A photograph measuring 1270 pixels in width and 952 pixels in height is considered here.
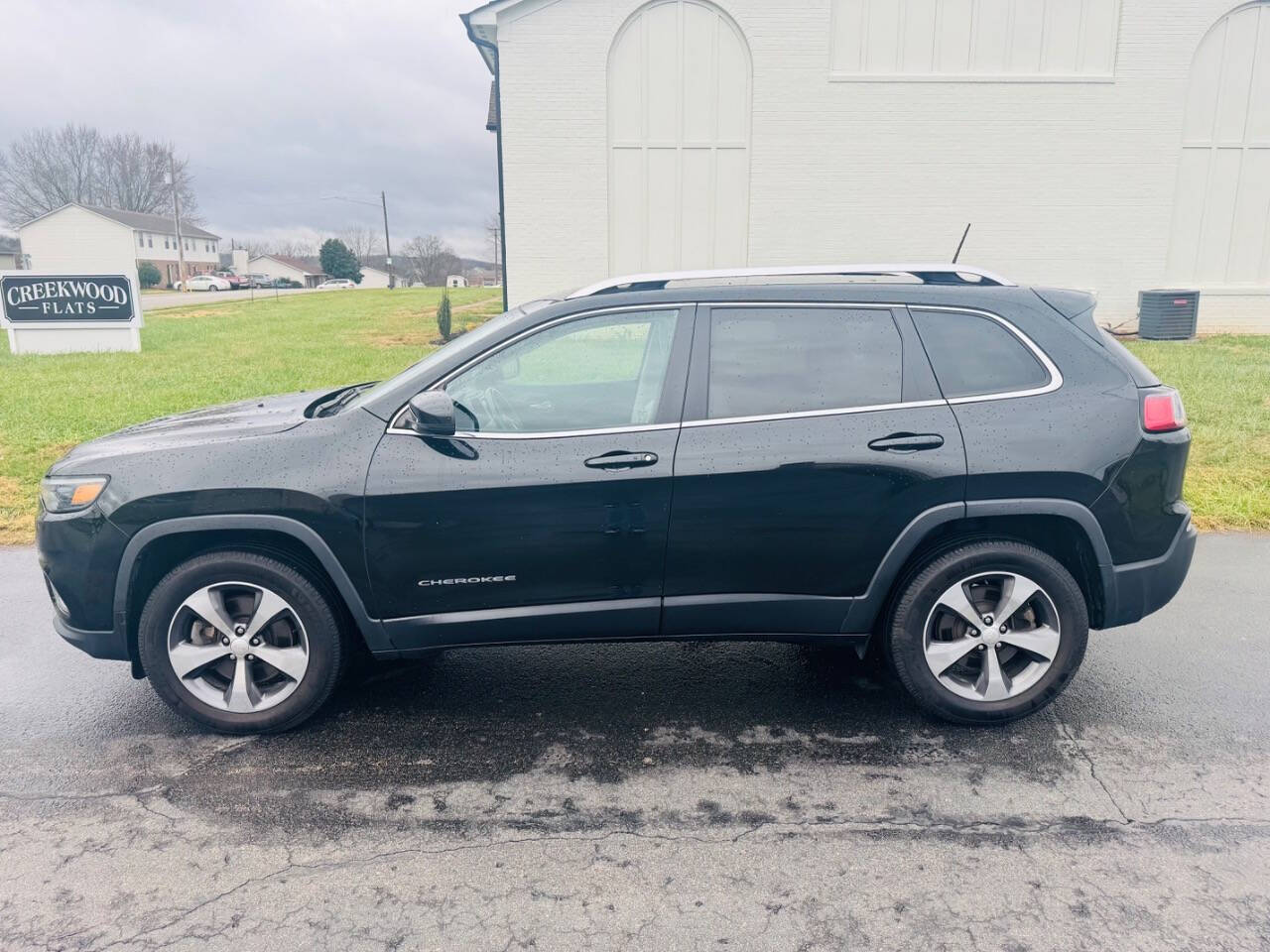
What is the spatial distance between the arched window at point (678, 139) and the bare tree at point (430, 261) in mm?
54589

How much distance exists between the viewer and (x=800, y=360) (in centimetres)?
369

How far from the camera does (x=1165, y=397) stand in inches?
144

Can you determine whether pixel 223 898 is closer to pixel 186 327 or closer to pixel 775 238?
pixel 775 238

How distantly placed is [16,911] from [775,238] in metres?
18.1

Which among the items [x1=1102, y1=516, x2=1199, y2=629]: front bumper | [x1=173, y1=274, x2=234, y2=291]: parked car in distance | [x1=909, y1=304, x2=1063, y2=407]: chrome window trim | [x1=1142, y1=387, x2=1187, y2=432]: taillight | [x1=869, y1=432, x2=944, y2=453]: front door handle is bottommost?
[x1=1102, y1=516, x2=1199, y2=629]: front bumper

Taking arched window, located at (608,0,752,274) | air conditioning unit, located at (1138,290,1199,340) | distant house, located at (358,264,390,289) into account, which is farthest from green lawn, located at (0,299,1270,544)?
distant house, located at (358,264,390,289)

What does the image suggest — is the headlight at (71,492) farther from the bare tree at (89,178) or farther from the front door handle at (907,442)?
the bare tree at (89,178)

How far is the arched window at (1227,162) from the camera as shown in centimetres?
1848

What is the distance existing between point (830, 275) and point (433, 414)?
1.74 m

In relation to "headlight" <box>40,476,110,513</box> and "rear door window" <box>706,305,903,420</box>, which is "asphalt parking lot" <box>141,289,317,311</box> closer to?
"headlight" <box>40,476,110,513</box>

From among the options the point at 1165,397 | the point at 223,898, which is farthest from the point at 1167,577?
the point at 223,898

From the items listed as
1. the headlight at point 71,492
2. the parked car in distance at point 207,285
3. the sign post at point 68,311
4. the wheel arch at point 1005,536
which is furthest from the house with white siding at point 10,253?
the wheel arch at point 1005,536

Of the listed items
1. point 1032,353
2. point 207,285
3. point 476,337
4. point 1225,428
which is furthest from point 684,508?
point 207,285

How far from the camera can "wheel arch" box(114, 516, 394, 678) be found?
3.49m
